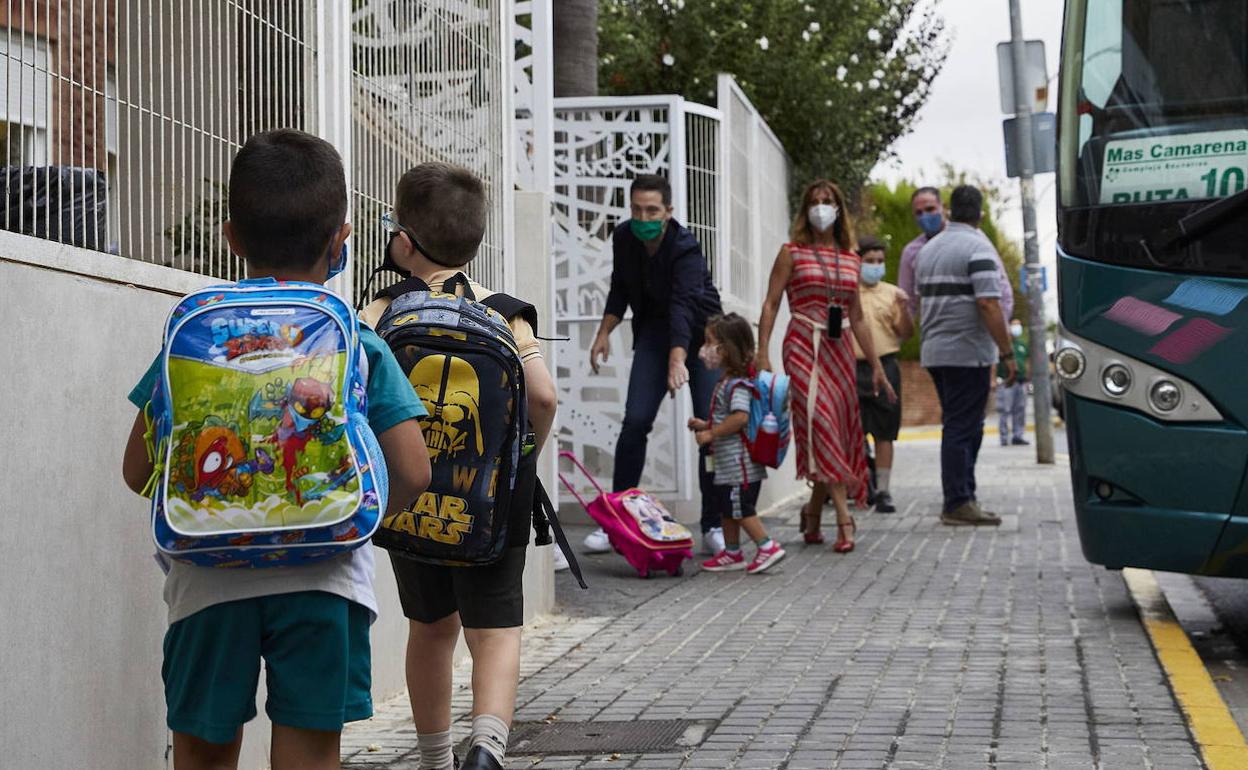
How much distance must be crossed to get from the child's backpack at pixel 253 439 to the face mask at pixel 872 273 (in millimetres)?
11252

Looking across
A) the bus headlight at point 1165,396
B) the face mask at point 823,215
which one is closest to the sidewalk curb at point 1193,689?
the bus headlight at point 1165,396

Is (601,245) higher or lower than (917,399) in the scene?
higher

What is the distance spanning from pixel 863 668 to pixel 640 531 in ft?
8.98

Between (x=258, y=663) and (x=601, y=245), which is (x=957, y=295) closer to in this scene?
(x=601, y=245)

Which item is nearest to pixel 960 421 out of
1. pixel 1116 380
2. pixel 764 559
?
pixel 764 559

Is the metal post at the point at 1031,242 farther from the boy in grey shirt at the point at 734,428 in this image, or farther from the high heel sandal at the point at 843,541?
the boy in grey shirt at the point at 734,428

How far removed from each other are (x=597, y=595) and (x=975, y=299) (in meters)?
4.38

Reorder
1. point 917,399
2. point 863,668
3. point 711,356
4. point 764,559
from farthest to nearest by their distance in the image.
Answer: point 917,399 < point 764,559 < point 711,356 < point 863,668

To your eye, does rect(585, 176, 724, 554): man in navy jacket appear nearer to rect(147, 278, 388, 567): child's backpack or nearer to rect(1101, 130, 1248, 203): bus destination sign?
rect(1101, 130, 1248, 203): bus destination sign

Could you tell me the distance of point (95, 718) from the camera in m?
4.09

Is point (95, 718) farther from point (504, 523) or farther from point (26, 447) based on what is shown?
point (504, 523)

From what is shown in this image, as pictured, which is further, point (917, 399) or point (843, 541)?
point (917, 399)

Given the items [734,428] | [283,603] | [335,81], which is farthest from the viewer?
[734,428]

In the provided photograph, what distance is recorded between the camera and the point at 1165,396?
272 inches
